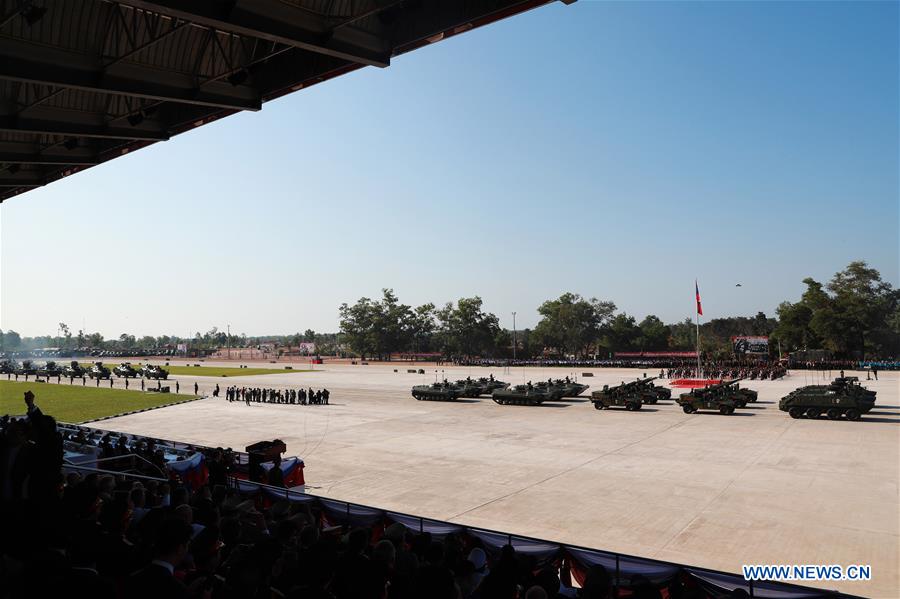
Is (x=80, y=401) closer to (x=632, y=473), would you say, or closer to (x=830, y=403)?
(x=632, y=473)

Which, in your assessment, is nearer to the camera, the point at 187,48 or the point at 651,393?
the point at 187,48

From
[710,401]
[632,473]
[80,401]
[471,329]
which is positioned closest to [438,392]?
[710,401]

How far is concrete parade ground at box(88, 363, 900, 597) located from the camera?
11.5 meters

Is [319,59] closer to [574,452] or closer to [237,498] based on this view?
[237,498]

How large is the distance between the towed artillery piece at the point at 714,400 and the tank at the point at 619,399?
8.19 ft

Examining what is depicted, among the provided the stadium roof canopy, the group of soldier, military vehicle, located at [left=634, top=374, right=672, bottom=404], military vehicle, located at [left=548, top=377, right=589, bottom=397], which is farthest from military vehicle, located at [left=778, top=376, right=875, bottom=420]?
the group of soldier

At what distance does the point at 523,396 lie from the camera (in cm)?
3566

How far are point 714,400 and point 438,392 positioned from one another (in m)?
17.3

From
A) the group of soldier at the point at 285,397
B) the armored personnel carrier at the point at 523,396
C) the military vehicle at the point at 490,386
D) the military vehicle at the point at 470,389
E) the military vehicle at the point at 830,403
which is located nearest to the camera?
the military vehicle at the point at 830,403

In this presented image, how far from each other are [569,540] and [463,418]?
19.2 m

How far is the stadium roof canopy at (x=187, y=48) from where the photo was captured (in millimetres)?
10312

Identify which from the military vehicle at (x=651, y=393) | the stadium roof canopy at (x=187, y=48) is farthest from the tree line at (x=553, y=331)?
the stadium roof canopy at (x=187, y=48)

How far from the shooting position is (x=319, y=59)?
43.0ft

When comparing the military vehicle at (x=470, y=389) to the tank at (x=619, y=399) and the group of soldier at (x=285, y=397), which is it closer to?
the group of soldier at (x=285, y=397)
